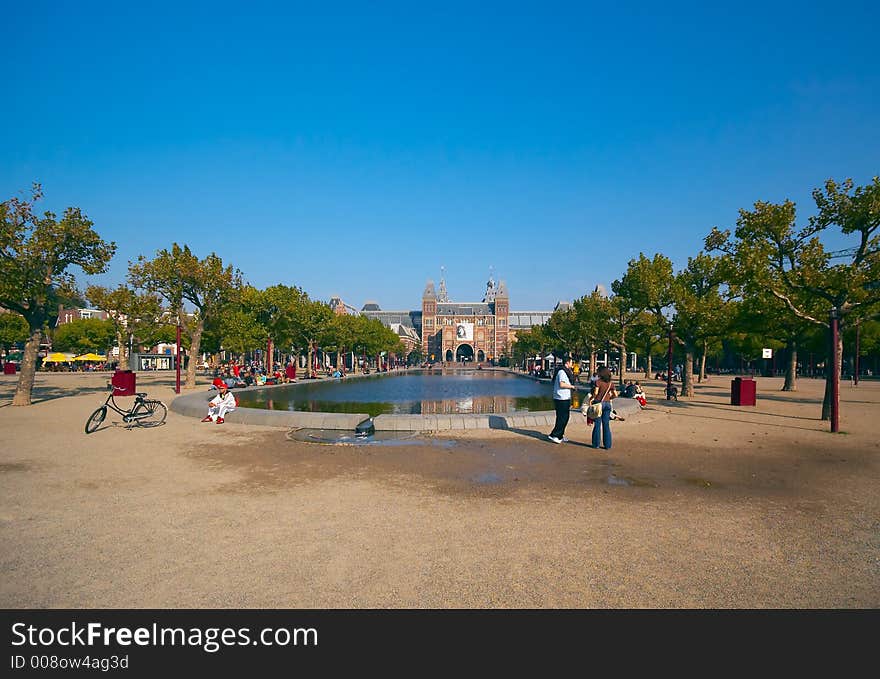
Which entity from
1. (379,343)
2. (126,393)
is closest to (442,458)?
(126,393)

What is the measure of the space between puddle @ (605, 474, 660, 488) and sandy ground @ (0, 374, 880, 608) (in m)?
0.05

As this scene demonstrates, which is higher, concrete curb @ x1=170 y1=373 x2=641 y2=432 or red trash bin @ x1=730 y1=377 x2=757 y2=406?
red trash bin @ x1=730 y1=377 x2=757 y2=406

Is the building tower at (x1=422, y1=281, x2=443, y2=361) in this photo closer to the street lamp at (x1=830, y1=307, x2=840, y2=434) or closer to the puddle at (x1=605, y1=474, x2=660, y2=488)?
the street lamp at (x1=830, y1=307, x2=840, y2=434)

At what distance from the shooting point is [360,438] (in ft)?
44.0

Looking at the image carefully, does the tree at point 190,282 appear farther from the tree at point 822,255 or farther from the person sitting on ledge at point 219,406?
the tree at point 822,255

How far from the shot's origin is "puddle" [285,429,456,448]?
12.7 meters

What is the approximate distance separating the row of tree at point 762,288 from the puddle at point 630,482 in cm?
964

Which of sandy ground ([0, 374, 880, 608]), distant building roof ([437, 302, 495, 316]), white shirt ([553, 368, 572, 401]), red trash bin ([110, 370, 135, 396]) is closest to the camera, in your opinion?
sandy ground ([0, 374, 880, 608])

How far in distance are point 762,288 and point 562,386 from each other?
977 centimetres

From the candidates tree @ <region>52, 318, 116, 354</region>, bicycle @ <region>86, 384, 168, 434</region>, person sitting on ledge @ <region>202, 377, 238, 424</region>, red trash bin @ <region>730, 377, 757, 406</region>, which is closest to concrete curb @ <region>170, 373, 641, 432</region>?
person sitting on ledge @ <region>202, 377, 238, 424</region>

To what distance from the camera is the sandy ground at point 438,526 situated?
15.3ft

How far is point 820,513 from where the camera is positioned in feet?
23.0
